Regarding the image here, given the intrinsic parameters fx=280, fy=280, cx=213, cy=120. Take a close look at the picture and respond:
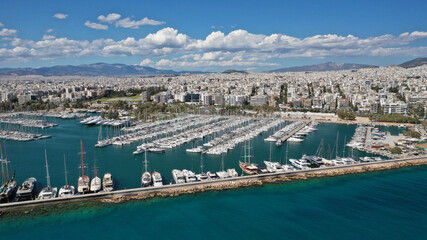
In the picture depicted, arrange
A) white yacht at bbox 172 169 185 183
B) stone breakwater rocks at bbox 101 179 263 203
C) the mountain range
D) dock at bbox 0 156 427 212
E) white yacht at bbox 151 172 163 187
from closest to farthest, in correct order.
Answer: dock at bbox 0 156 427 212 → stone breakwater rocks at bbox 101 179 263 203 → white yacht at bbox 151 172 163 187 → white yacht at bbox 172 169 185 183 → the mountain range

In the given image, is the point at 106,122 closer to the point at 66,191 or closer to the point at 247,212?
the point at 66,191

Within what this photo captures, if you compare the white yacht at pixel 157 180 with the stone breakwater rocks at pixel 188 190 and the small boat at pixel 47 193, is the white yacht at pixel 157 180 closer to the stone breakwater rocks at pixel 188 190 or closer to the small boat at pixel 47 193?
the stone breakwater rocks at pixel 188 190

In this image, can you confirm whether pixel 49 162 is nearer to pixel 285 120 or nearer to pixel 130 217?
pixel 130 217

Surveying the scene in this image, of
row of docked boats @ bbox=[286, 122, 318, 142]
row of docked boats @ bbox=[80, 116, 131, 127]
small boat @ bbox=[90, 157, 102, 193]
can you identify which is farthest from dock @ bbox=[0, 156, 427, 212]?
row of docked boats @ bbox=[80, 116, 131, 127]

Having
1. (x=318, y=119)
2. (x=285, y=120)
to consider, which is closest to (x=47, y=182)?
(x=285, y=120)

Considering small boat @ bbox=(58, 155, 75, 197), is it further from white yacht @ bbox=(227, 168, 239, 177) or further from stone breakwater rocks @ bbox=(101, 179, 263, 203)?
white yacht @ bbox=(227, 168, 239, 177)

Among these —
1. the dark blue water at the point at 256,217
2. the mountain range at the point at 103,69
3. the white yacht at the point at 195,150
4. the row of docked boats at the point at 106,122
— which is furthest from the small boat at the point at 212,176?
the mountain range at the point at 103,69
